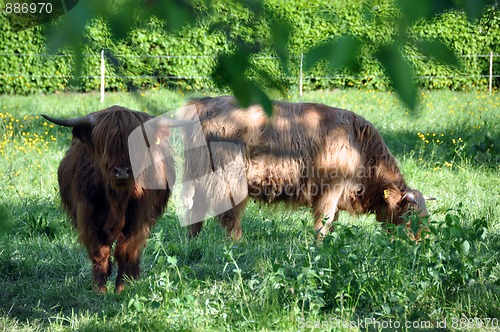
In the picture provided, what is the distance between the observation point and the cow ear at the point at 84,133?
5.69 metres

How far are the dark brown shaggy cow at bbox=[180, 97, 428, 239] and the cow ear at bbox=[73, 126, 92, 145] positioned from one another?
209cm

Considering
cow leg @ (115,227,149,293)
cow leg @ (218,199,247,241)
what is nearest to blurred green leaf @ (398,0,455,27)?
cow leg @ (115,227,149,293)

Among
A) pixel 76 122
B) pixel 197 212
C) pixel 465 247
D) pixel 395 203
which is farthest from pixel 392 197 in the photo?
pixel 76 122

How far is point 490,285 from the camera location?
5.26 m

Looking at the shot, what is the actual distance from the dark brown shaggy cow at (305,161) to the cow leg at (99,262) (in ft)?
6.60

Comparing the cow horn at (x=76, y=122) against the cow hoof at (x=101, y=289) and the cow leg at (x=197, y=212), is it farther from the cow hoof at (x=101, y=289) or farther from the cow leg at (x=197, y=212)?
the cow leg at (x=197, y=212)

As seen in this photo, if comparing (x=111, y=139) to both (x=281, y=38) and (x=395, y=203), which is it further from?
(x=281, y=38)

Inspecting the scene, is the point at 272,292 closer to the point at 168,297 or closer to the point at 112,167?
the point at 168,297

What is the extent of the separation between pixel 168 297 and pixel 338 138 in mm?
3591

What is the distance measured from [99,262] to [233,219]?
7.16 feet

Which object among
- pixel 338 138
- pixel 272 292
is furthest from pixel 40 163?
pixel 272 292

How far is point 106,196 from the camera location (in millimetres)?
5688

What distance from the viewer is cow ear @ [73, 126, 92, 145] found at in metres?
5.69

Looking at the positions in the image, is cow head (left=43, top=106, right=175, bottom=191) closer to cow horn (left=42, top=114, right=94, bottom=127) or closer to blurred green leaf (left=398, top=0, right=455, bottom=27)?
cow horn (left=42, top=114, right=94, bottom=127)
